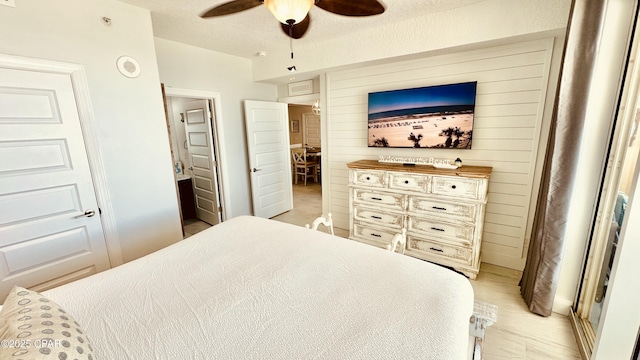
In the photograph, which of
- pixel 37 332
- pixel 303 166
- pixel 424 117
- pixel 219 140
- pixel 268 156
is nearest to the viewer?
pixel 37 332

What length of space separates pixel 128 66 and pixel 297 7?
1664 millimetres

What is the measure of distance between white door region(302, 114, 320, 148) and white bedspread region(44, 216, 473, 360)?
705cm

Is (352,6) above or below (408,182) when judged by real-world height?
above

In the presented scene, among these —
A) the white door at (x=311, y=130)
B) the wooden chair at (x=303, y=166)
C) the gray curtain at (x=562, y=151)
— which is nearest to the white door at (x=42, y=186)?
the gray curtain at (x=562, y=151)

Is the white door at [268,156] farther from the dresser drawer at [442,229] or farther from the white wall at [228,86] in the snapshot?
the dresser drawer at [442,229]

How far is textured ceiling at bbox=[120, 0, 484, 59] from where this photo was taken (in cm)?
217

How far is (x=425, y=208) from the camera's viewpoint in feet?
8.45

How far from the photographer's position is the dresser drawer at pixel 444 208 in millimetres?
2352

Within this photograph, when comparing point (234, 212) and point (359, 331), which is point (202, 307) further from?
point (234, 212)

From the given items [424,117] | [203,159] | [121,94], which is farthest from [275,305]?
[203,159]

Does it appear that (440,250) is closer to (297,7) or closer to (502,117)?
(502,117)

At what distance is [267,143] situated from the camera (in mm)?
4059

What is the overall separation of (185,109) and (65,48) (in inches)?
79.7

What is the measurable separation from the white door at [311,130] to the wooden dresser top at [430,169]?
5.56 m
